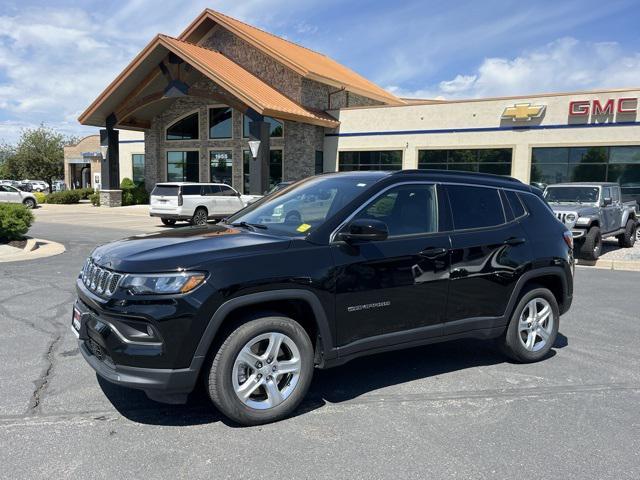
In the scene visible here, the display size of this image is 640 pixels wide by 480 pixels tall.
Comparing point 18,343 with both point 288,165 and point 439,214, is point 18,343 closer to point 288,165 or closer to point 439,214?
point 439,214

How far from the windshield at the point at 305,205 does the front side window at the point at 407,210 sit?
181mm

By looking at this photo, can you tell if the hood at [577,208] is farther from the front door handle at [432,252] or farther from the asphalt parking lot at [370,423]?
the front door handle at [432,252]

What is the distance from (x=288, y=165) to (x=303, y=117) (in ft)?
12.5

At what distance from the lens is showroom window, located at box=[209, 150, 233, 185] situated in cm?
2995

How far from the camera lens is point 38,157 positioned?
48.3 meters

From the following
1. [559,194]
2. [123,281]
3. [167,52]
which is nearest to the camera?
[123,281]

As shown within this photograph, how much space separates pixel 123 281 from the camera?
11.2 feet

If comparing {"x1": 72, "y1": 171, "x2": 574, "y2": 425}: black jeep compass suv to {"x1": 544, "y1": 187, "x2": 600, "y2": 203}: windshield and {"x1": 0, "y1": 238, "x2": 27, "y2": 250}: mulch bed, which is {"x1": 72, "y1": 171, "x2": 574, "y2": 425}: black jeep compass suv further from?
{"x1": 0, "y1": 238, "x2": 27, "y2": 250}: mulch bed

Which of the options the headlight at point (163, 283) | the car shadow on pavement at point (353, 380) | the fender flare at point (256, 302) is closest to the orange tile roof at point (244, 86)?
the car shadow on pavement at point (353, 380)

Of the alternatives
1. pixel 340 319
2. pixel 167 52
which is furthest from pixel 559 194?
pixel 167 52

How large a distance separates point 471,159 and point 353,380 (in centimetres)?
2101

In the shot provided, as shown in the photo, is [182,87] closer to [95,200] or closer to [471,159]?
[95,200]

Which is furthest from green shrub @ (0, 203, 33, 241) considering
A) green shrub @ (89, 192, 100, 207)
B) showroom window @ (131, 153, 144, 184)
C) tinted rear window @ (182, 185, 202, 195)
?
showroom window @ (131, 153, 144, 184)

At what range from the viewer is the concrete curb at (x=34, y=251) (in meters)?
11.1
